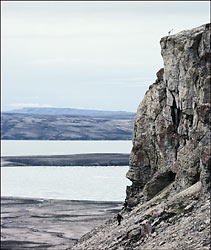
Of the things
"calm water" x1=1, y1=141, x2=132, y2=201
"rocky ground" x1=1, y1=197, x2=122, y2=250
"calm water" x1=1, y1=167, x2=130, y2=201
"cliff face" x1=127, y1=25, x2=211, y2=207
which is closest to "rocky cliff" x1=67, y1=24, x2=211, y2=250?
"cliff face" x1=127, y1=25, x2=211, y2=207

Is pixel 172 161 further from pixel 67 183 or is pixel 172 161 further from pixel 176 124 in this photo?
pixel 67 183

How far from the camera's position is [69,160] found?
155 m

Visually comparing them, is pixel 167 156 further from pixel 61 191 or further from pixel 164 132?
pixel 61 191

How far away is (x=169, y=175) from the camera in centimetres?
3150

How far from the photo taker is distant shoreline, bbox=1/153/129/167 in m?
151

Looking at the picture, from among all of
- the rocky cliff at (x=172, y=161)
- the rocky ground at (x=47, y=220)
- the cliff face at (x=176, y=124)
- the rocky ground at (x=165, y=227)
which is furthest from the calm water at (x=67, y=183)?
the rocky ground at (x=165, y=227)

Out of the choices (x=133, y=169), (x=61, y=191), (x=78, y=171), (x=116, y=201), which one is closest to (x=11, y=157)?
(x=78, y=171)

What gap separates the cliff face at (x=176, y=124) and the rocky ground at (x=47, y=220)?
33872 millimetres

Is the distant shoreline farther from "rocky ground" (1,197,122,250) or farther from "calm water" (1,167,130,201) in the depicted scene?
"rocky ground" (1,197,122,250)

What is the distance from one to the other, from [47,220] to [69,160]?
69879 mm

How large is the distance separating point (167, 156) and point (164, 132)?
3.94ft

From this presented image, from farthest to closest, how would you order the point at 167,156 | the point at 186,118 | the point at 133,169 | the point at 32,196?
the point at 32,196 → the point at 133,169 → the point at 167,156 → the point at 186,118

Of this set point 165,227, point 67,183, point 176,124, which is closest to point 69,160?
point 67,183

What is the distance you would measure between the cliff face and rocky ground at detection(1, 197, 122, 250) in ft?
111
